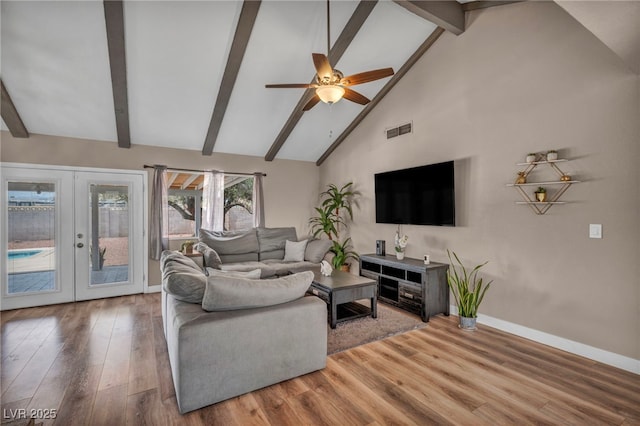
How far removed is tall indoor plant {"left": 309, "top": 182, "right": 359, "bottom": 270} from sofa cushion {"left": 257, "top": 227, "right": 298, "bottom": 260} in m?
0.85

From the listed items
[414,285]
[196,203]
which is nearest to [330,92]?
[414,285]

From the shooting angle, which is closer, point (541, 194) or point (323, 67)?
point (323, 67)

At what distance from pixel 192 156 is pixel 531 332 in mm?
5802

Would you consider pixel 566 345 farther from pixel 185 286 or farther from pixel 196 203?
pixel 196 203

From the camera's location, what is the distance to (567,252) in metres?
2.99

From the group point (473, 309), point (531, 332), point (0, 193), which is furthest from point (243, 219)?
point (531, 332)

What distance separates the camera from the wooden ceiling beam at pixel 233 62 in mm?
3285

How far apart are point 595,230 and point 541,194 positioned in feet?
1.78

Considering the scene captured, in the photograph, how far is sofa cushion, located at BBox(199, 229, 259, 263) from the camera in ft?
17.2

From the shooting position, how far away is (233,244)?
5359 millimetres

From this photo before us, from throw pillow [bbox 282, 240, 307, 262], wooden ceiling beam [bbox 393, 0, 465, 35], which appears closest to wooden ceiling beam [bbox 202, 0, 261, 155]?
wooden ceiling beam [bbox 393, 0, 465, 35]

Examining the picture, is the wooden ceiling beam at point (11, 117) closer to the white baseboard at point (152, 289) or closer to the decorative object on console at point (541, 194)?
the white baseboard at point (152, 289)

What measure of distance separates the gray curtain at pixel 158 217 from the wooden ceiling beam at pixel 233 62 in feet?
3.58

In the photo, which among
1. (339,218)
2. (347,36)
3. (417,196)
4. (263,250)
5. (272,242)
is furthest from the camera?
(339,218)
